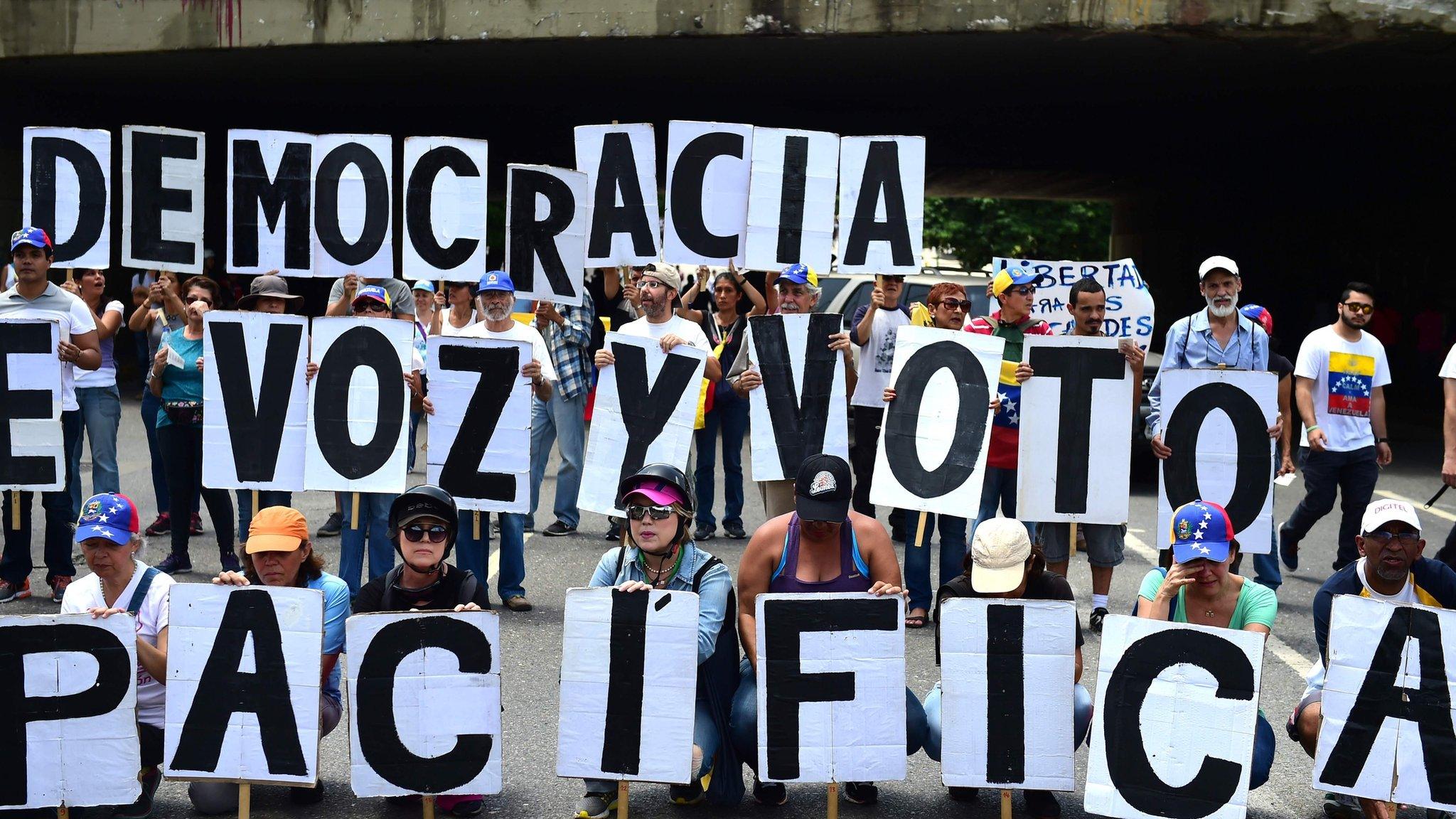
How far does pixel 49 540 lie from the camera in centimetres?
787

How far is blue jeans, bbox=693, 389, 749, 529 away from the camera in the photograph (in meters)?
10.2

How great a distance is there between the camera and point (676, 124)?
312 inches

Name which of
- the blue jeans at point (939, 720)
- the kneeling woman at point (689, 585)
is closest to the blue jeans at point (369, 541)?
the kneeling woman at point (689, 585)

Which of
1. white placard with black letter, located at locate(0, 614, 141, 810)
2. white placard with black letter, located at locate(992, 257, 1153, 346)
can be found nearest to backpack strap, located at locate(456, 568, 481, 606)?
white placard with black letter, located at locate(0, 614, 141, 810)

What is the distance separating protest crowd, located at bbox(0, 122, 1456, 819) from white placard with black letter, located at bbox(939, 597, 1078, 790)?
0.06ft

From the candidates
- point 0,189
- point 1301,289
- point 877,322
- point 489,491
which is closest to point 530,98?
point 0,189

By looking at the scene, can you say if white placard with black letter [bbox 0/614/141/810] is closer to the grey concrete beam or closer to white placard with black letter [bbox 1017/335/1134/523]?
white placard with black letter [bbox 1017/335/1134/523]

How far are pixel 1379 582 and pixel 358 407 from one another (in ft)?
15.1

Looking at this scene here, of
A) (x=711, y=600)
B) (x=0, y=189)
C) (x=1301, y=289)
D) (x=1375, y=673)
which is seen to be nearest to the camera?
(x=1375, y=673)

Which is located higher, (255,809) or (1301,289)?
(1301,289)

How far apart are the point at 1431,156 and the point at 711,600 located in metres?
20.2

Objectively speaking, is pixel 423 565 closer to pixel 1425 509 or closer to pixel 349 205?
pixel 349 205

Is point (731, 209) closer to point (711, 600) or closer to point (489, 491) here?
point (489, 491)

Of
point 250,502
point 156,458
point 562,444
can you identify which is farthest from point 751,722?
point 156,458
